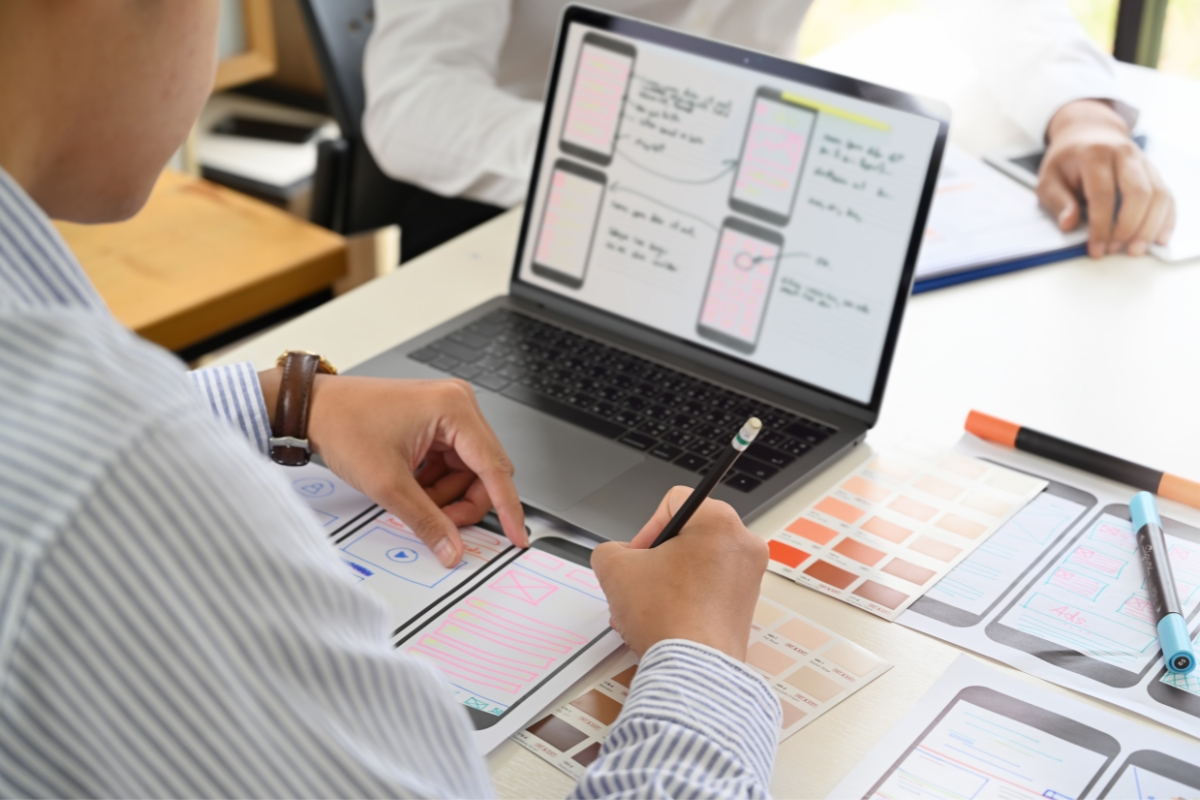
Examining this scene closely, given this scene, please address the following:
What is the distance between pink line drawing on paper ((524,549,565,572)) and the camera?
0.78 metres

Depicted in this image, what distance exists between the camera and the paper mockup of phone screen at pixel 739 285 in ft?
3.19

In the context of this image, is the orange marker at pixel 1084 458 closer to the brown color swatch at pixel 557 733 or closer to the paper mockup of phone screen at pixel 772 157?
the paper mockup of phone screen at pixel 772 157

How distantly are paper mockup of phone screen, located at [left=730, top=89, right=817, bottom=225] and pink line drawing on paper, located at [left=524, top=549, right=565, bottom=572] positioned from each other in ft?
1.20

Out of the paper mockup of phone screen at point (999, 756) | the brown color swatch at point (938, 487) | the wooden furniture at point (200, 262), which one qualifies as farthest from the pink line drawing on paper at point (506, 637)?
the wooden furniture at point (200, 262)

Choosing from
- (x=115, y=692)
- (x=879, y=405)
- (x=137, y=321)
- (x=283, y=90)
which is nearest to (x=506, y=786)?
(x=115, y=692)

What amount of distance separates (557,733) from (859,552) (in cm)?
27

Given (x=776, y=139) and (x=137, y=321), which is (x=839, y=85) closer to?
(x=776, y=139)

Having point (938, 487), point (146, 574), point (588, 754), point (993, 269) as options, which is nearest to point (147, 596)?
point (146, 574)

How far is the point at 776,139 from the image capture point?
965 mm

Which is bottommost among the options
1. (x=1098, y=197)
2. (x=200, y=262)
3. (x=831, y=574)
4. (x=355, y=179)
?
(x=200, y=262)

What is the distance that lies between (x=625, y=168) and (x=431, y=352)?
249 millimetres

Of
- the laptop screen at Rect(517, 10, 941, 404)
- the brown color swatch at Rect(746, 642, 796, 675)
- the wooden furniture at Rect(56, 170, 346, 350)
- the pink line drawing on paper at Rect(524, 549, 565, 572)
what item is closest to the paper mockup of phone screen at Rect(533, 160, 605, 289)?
the laptop screen at Rect(517, 10, 941, 404)

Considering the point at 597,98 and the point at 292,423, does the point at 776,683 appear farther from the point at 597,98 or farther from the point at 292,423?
the point at 597,98

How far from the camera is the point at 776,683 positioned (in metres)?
0.68
